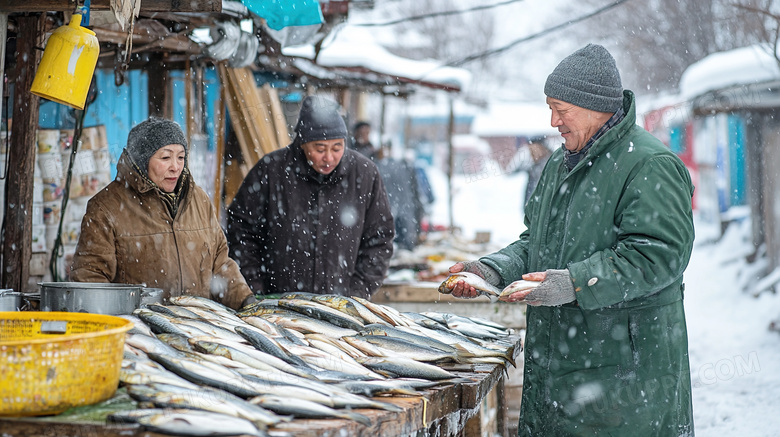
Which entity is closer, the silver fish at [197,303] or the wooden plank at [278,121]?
the silver fish at [197,303]

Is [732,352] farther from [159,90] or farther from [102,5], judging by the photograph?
[102,5]

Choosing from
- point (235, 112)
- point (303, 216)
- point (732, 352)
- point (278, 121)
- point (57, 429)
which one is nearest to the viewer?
point (57, 429)

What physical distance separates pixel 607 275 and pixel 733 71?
34.1 ft

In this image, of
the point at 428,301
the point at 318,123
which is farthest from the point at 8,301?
the point at 428,301

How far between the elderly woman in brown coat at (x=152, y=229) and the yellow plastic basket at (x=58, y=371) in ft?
5.43

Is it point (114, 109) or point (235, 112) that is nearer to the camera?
point (114, 109)

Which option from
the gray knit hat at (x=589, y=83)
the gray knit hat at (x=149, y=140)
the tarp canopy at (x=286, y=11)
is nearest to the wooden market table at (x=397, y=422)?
the gray knit hat at (x=589, y=83)

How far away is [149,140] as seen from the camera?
4152 millimetres

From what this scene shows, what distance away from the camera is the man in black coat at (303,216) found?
5129mm

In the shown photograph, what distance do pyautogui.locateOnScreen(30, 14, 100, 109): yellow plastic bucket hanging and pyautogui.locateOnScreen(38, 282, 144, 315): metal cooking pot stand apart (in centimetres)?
92

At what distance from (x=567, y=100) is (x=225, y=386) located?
6.15 feet

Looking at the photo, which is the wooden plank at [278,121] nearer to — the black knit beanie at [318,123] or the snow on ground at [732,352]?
the black knit beanie at [318,123]

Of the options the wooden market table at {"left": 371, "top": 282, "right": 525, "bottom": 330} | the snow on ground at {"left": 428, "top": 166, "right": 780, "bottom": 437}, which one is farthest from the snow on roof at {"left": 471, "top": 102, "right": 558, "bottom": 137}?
the wooden market table at {"left": 371, "top": 282, "right": 525, "bottom": 330}

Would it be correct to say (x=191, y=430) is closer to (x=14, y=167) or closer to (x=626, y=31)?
(x=14, y=167)
